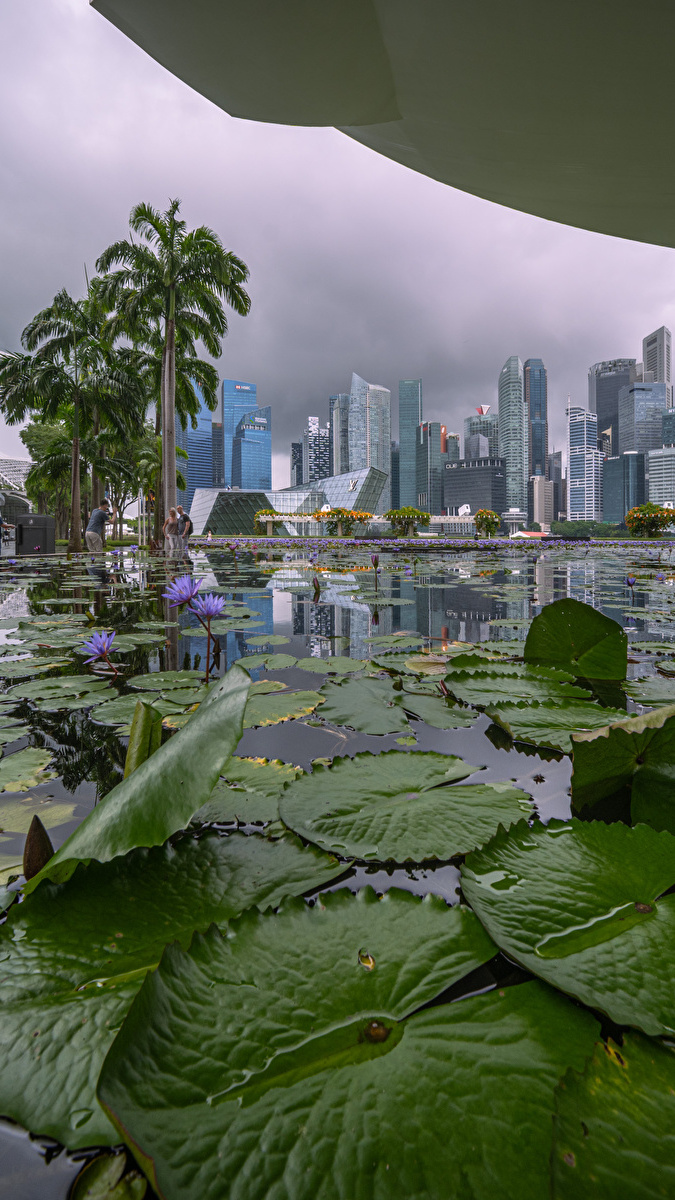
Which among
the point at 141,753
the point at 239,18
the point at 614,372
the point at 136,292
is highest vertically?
the point at 614,372

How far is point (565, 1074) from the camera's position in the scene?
0.36 m

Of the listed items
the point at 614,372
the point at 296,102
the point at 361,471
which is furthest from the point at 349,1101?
the point at 614,372

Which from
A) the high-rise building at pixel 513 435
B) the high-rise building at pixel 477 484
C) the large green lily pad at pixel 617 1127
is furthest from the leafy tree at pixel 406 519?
the high-rise building at pixel 513 435

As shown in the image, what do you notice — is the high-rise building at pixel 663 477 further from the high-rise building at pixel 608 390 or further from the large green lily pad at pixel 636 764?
the large green lily pad at pixel 636 764

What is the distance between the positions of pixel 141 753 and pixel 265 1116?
1.48ft

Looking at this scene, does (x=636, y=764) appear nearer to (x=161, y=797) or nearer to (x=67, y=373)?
(x=161, y=797)

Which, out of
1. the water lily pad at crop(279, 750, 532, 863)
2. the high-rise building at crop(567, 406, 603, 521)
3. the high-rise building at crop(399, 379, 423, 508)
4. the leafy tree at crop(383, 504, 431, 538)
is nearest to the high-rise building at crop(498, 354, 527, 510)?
the high-rise building at crop(567, 406, 603, 521)

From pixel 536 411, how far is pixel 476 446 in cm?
1670

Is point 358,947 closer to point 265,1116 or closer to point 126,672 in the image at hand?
point 265,1116

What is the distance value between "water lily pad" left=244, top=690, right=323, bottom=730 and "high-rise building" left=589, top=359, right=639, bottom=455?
78730 mm

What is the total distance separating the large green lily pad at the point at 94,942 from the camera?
1.25ft

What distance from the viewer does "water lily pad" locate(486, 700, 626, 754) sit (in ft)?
3.55

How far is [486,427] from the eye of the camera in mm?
73625

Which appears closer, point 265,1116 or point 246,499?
point 265,1116
